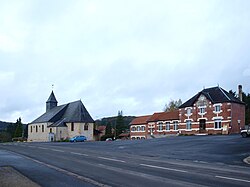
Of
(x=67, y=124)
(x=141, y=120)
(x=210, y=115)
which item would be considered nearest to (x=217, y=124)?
(x=210, y=115)

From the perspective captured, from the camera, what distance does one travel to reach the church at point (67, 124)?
84.2 m

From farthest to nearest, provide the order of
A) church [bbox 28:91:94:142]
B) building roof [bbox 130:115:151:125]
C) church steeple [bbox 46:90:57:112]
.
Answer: church steeple [bbox 46:90:57:112] → building roof [bbox 130:115:151:125] → church [bbox 28:91:94:142]

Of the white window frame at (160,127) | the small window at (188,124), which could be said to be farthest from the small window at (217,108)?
the white window frame at (160,127)

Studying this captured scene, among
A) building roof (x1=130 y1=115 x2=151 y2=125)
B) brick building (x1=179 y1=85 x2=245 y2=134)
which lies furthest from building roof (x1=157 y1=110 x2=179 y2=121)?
building roof (x1=130 y1=115 x2=151 y2=125)

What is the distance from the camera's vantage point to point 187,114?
227 ft

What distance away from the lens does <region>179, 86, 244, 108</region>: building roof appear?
207 ft

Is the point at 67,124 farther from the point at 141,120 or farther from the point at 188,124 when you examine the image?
the point at 188,124

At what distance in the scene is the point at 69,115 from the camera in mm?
88438

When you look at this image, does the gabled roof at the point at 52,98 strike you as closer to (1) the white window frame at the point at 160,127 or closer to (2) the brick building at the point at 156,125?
(2) the brick building at the point at 156,125

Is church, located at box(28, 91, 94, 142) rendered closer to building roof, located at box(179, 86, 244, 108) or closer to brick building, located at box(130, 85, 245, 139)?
brick building, located at box(130, 85, 245, 139)

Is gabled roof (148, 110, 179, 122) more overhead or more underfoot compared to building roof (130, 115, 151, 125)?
more overhead

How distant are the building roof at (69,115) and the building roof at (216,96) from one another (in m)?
27.5

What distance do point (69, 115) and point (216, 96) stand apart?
A: 39794mm

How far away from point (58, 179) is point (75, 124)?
73.3 meters
